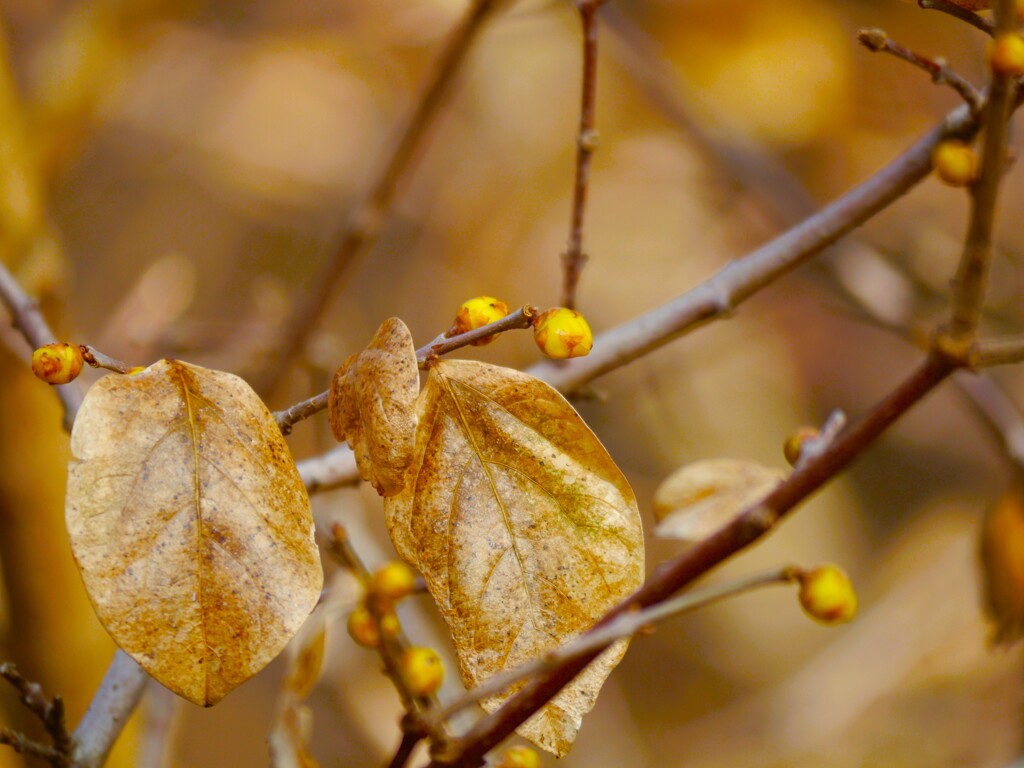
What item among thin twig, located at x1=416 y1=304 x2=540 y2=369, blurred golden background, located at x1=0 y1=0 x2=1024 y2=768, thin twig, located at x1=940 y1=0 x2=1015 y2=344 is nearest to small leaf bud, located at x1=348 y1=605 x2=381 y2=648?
thin twig, located at x1=416 y1=304 x2=540 y2=369

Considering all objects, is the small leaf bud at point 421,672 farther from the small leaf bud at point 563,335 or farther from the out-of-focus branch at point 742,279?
the out-of-focus branch at point 742,279

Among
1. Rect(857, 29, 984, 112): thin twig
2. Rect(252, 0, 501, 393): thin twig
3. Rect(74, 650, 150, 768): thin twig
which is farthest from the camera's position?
Rect(252, 0, 501, 393): thin twig

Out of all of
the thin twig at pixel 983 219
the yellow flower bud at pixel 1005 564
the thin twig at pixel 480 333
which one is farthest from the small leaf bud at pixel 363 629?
the yellow flower bud at pixel 1005 564

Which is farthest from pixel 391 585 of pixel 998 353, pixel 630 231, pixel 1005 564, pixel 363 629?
pixel 630 231

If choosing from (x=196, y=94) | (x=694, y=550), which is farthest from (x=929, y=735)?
(x=196, y=94)

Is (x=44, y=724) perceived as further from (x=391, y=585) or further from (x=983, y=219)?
(x=983, y=219)

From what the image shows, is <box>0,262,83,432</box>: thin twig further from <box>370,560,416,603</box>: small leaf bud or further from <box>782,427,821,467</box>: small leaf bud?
<box>782,427,821,467</box>: small leaf bud
